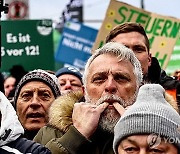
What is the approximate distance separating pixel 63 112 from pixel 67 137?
0.29 meters

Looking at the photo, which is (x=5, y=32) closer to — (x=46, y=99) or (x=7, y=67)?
(x=7, y=67)

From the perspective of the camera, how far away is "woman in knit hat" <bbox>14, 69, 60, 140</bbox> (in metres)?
5.36

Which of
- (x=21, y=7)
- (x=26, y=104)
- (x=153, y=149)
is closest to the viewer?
(x=153, y=149)

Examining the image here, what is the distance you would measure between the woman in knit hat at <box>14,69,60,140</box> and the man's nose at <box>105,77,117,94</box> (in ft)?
4.68

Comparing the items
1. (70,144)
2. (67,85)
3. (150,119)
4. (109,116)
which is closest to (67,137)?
(70,144)

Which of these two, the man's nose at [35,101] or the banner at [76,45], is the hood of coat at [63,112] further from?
the banner at [76,45]

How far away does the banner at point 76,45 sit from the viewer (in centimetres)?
1270

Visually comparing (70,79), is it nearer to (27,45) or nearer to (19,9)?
(27,45)

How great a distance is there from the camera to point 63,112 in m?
4.14

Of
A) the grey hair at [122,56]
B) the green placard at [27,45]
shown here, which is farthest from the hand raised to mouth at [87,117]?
the green placard at [27,45]

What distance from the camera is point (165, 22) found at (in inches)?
318

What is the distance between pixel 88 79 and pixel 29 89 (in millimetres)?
1462

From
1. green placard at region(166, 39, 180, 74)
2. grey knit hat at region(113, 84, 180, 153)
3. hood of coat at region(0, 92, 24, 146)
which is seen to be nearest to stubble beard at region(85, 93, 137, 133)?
grey knit hat at region(113, 84, 180, 153)

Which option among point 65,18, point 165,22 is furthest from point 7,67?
point 65,18
